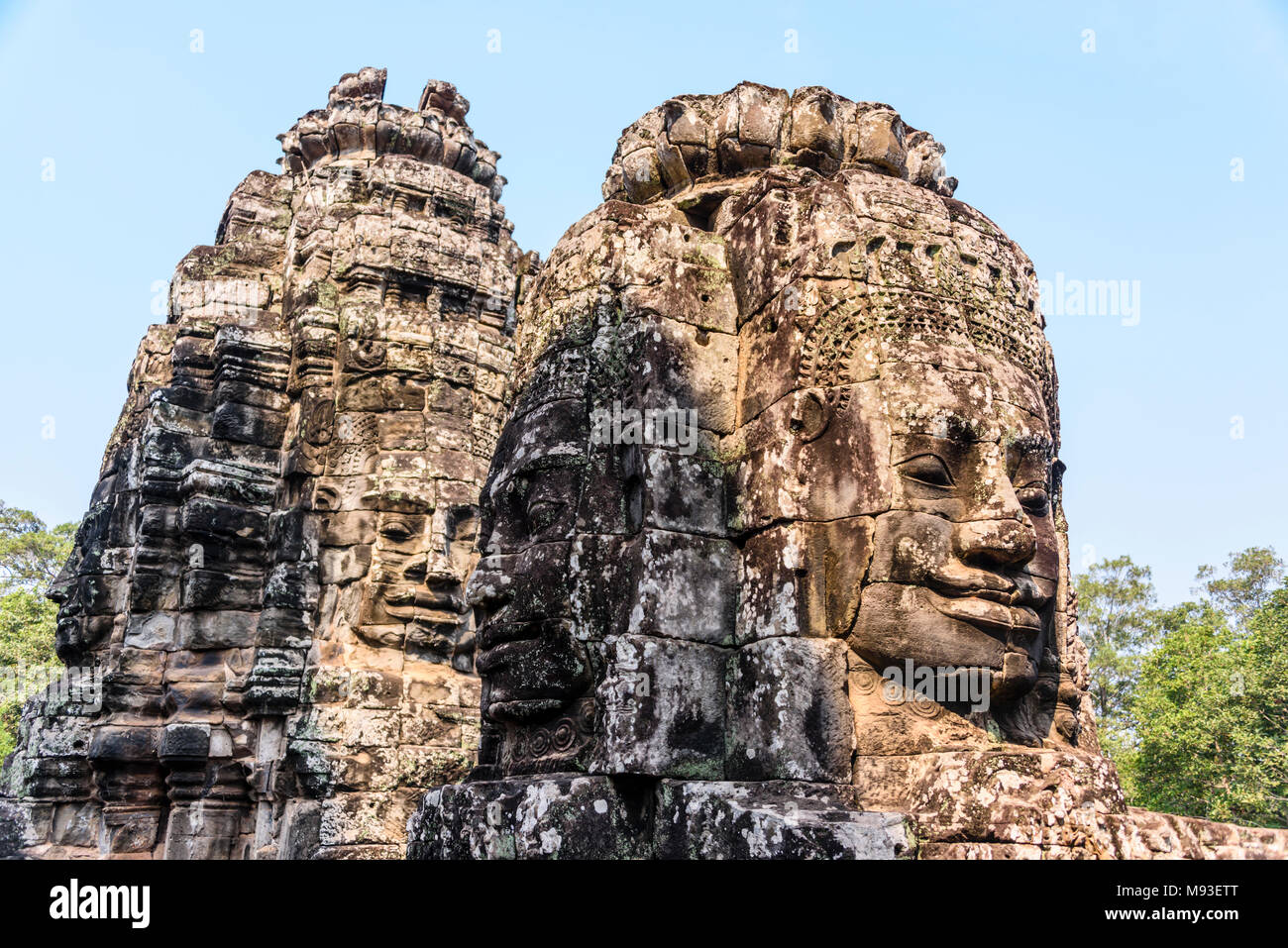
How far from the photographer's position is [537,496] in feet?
17.6

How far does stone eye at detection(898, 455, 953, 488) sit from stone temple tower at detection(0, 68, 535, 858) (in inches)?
238

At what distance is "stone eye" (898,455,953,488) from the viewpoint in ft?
14.7

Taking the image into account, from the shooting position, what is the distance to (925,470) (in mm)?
4484

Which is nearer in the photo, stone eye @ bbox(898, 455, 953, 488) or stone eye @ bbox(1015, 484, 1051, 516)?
stone eye @ bbox(898, 455, 953, 488)

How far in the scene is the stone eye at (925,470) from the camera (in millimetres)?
4484

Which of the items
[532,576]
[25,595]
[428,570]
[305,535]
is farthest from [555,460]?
[25,595]

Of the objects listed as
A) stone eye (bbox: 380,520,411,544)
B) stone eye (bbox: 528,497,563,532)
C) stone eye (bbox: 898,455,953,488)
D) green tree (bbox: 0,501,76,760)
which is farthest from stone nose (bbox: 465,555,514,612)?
green tree (bbox: 0,501,76,760)

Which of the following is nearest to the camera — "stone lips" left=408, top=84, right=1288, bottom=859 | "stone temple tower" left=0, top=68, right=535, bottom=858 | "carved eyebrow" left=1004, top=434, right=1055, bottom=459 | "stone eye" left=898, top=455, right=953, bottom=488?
"stone lips" left=408, top=84, right=1288, bottom=859

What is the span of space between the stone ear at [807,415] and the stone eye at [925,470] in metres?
0.44

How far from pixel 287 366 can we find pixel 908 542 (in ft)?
28.5

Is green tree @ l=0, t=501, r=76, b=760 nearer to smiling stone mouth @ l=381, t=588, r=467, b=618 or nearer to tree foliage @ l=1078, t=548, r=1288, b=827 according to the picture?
smiling stone mouth @ l=381, t=588, r=467, b=618

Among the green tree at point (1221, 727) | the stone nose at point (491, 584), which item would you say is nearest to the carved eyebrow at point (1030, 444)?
the stone nose at point (491, 584)
